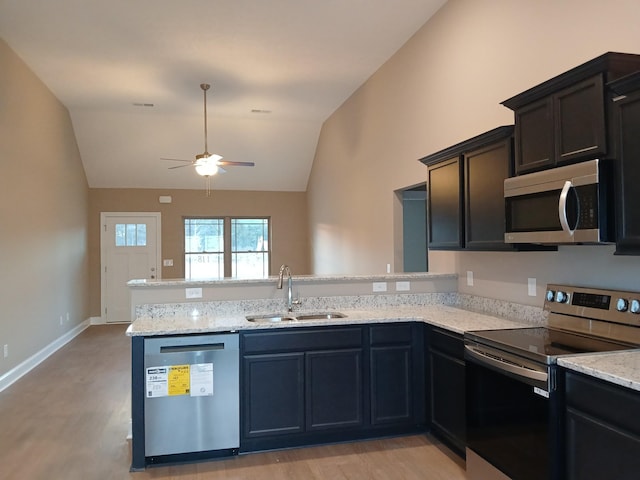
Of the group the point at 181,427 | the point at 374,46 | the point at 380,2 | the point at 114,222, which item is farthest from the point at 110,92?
the point at 181,427

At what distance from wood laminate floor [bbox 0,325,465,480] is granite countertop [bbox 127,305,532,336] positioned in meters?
0.85

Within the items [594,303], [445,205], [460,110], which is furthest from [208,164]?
[594,303]

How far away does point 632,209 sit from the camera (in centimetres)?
198

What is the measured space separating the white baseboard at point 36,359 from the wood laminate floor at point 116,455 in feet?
1.18

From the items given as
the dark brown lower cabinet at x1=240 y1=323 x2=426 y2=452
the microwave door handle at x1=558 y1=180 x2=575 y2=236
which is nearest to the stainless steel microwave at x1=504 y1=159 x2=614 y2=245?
the microwave door handle at x1=558 y1=180 x2=575 y2=236

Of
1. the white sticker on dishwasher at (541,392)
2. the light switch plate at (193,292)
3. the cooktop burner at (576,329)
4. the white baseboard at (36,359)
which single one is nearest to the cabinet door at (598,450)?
the white sticker on dishwasher at (541,392)

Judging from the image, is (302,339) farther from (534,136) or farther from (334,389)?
(534,136)

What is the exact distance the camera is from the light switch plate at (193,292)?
3.45 metres

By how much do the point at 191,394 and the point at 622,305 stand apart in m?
2.47

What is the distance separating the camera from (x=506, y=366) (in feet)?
7.47

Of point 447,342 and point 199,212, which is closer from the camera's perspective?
point 447,342

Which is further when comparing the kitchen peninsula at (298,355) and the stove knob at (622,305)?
the kitchen peninsula at (298,355)

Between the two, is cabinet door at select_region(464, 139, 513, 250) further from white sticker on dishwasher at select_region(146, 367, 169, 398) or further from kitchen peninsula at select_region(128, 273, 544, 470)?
white sticker on dishwasher at select_region(146, 367, 169, 398)

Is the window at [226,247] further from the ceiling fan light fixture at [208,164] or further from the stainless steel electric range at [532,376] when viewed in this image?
the stainless steel electric range at [532,376]
